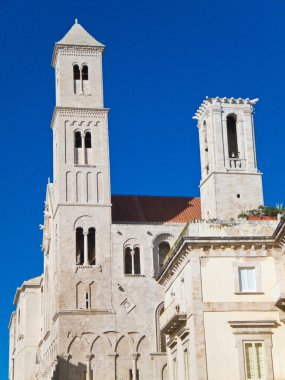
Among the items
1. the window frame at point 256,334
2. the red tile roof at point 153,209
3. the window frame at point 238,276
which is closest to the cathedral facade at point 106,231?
the red tile roof at point 153,209

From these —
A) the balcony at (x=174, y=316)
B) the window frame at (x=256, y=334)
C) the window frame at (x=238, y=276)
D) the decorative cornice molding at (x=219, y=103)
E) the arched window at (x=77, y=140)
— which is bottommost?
the window frame at (x=256, y=334)

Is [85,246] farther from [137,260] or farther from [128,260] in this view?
[137,260]

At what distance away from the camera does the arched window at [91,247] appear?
6481 centimetres

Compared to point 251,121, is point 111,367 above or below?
below

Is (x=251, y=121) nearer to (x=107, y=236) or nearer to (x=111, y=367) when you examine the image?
(x=107, y=236)

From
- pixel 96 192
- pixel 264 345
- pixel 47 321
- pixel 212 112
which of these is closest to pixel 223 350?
pixel 264 345

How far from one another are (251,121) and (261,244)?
837 inches

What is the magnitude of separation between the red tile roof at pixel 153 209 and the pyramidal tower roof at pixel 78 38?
13.0 m

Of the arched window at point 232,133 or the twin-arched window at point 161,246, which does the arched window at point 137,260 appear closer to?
the twin-arched window at point 161,246

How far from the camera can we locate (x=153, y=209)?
6962 cm

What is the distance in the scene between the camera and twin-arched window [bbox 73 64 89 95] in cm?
6925

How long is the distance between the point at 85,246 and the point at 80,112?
1148 centimetres

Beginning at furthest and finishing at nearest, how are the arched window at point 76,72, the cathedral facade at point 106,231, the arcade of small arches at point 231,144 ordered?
the arched window at point 76,72 < the arcade of small arches at point 231,144 < the cathedral facade at point 106,231

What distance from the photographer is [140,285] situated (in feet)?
210
